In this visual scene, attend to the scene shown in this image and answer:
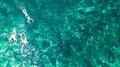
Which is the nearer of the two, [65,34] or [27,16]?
[65,34]

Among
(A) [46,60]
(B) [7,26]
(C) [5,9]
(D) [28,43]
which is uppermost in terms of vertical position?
(C) [5,9]

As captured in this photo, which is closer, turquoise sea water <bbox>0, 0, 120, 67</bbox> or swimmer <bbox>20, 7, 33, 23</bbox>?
turquoise sea water <bbox>0, 0, 120, 67</bbox>

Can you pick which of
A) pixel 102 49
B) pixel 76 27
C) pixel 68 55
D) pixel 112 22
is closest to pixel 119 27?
pixel 112 22

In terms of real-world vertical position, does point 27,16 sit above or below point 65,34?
above

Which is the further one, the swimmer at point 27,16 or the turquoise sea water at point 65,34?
Result: the swimmer at point 27,16

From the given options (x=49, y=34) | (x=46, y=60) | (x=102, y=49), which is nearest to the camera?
(x=102, y=49)

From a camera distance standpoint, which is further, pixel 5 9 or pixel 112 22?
pixel 5 9

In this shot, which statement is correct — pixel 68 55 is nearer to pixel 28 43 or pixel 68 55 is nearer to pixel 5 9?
pixel 28 43

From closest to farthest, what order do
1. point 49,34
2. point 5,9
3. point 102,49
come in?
point 102,49, point 49,34, point 5,9
